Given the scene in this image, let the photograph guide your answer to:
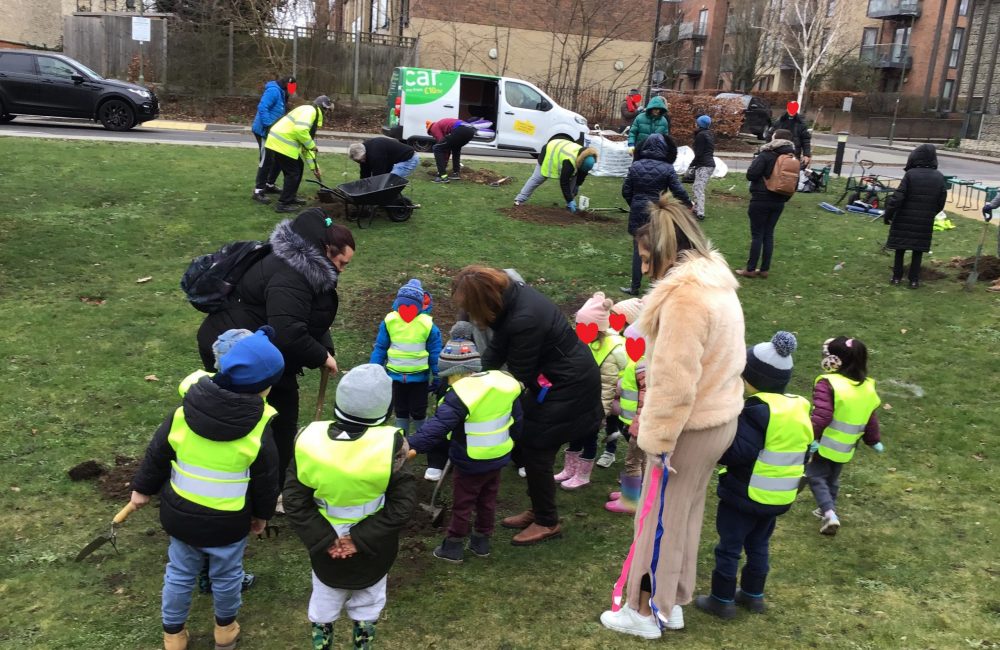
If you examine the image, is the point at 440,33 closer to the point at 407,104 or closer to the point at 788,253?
the point at 407,104

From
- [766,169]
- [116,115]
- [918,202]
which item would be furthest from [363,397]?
[116,115]

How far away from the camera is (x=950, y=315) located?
8.64 meters

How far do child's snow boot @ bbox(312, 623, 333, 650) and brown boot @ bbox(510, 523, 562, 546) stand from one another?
4.69 feet

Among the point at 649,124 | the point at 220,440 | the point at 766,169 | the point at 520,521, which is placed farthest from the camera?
the point at 649,124

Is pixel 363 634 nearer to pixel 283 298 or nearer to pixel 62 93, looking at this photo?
pixel 283 298

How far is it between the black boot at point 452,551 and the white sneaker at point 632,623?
90cm

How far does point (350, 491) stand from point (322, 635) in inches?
27.3

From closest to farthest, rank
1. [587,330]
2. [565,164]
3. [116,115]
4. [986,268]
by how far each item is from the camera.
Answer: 1. [587,330]
2. [986,268]
3. [565,164]
4. [116,115]

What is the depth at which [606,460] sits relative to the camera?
5.48 m

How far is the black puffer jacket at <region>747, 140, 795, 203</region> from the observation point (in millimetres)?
9258

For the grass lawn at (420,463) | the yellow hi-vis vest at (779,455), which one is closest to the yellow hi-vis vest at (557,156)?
the grass lawn at (420,463)

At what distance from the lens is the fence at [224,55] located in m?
22.8

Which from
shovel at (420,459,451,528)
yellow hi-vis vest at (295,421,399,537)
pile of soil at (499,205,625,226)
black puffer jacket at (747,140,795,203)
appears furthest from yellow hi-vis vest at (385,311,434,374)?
pile of soil at (499,205,625,226)

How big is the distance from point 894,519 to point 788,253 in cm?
674
